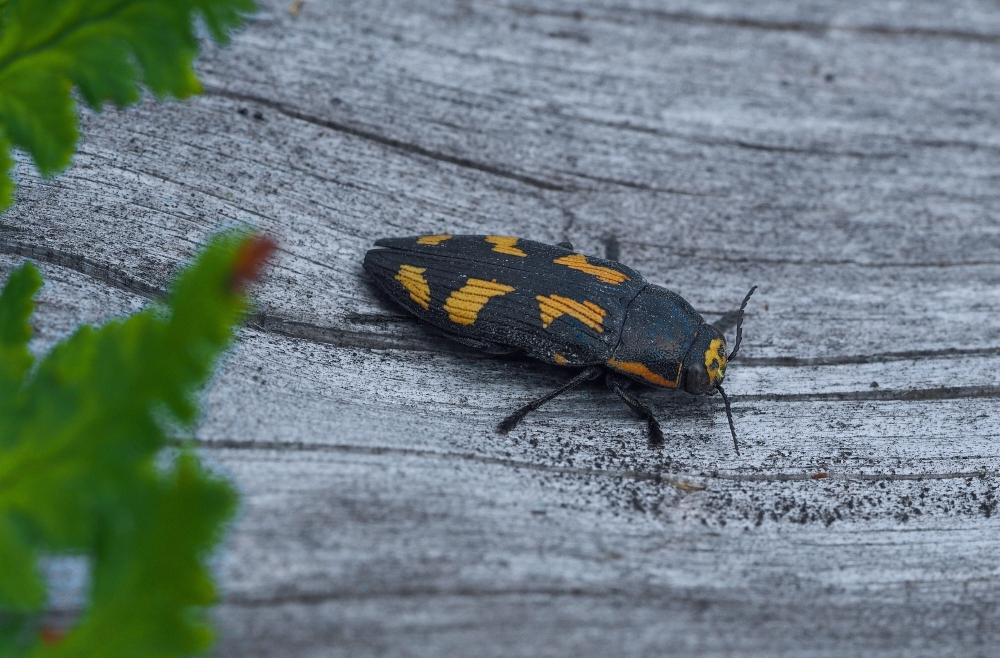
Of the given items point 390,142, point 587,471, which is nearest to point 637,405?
point 587,471

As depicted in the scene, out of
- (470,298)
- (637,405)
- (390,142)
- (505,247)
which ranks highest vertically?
(390,142)

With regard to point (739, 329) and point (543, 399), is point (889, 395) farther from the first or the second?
point (543, 399)

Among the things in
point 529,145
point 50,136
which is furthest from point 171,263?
point 529,145

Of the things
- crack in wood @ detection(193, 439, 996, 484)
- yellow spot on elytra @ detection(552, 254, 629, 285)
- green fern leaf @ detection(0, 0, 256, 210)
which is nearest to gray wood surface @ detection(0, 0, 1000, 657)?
crack in wood @ detection(193, 439, 996, 484)

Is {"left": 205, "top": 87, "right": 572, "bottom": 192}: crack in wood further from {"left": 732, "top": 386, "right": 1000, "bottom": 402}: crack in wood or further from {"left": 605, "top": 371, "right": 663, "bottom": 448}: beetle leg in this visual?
{"left": 732, "top": 386, "right": 1000, "bottom": 402}: crack in wood

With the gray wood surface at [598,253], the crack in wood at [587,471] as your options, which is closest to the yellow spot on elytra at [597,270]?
the gray wood surface at [598,253]

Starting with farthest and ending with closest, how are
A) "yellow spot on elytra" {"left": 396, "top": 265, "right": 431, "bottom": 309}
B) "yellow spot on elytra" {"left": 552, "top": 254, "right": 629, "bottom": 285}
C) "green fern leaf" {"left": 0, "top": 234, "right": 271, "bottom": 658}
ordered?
"yellow spot on elytra" {"left": 552, "top": 254, "right": 629, "bottom": 285} → "yellow spot on elytra" {"left": 396, "top": 265, "right": 431, "bottom": 309} → "green fern leaf" {"left": 0, "top": 234, "right": 271, "bottom": 658}
